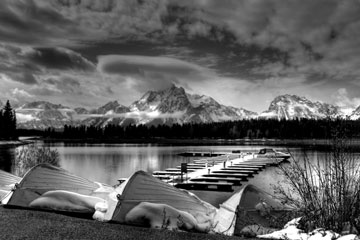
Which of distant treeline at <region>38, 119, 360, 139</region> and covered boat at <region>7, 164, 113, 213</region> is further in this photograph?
distant treeline at <region>38, 119, 360, 139</region>

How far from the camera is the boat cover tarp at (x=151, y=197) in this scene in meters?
10.6

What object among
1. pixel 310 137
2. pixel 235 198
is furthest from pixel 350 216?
pixel 310 137

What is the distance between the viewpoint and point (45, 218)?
995cm

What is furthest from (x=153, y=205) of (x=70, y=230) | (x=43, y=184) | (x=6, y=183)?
(x=6, y=183)

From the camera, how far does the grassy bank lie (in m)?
8.23

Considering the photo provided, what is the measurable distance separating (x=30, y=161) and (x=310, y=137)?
14305 cm

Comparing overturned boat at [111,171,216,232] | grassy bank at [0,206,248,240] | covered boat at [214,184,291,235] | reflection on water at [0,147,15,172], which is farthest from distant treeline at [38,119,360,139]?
grassy bank at [0,206,248,240]

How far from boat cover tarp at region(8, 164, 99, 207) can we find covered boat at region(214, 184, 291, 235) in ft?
18.3

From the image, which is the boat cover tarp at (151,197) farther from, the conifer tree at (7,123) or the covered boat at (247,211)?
the conifer tree at (7,123)


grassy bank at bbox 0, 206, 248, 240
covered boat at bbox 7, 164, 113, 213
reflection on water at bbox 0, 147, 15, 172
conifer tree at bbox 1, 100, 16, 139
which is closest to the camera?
grassy bank at bbox 0, 206, 248, 240

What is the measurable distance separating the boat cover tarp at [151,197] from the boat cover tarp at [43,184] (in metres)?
3.42

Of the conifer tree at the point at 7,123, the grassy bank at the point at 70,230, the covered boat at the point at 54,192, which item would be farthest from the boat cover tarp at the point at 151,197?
the conifer tree at the point at 7,123

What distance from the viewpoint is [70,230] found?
8.61 m

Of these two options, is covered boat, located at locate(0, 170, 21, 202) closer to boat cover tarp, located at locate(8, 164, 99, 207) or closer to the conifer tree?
boat cover tarp, located at locate(8, 164, 99, 207)
